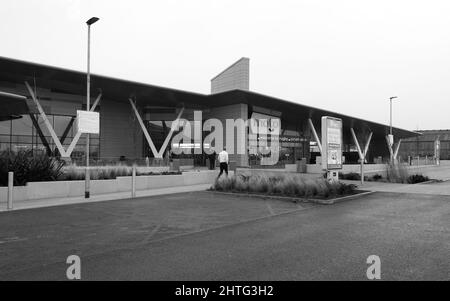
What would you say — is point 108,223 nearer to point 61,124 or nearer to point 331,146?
point 331,146

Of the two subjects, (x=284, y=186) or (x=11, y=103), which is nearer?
(x=284, y=186)

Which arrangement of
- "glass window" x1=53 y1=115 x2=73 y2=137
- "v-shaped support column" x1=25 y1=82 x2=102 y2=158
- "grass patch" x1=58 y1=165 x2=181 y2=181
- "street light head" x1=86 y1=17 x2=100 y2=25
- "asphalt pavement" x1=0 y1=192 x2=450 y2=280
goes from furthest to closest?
1. "glass window" x1=53 y1=115 x2=73 y2=137
2. "v-shaped support column" x1=25 y1=82 x2=102 y2=158
3. "grass patch" x1=58 y1=165 x2=181 y2=181
4. "street light head" x1=86 y1=17 x2=100 y2=25
5. "asphalt pavement" x1=0 y1=192 x2=450 y2=280

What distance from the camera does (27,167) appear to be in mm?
14711

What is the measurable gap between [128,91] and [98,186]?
61.4ft

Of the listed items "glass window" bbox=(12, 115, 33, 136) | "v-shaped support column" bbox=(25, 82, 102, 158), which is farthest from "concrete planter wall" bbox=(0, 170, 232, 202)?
"glass window" bbox=(12, 115, 33, 136)

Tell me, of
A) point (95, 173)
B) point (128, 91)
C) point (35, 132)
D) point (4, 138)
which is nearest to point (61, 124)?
point (35, 132)

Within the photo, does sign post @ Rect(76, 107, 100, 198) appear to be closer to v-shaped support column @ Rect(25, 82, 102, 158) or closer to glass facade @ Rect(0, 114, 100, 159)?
v-shaped support column @ Rect(25, 82, 102, 158)

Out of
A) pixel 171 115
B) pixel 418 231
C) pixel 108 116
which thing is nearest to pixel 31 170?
pixel 418 231

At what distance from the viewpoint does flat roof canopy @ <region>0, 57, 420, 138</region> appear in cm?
2700

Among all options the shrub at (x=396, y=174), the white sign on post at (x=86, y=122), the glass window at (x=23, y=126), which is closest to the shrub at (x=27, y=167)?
the white sign on post at (x=86, y=122)

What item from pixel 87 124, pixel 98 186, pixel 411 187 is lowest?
pixel 411 187

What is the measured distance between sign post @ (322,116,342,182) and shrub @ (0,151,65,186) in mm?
11098

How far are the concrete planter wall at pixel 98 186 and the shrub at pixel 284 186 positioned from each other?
367cm

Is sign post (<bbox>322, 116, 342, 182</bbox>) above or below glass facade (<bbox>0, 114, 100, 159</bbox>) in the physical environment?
below
